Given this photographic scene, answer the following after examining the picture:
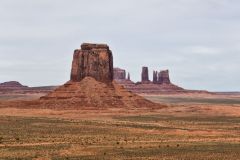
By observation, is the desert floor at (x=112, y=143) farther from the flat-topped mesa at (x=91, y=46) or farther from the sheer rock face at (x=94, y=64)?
the flat-topped mesa at (x=91, y=46)

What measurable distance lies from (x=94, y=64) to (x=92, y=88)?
7.42 m

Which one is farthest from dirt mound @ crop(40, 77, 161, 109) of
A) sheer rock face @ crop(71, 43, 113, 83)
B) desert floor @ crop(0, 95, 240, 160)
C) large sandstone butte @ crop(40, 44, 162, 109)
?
desert floor @ crop(0, 95, 240, 160)

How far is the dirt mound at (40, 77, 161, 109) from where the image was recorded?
4168 inches

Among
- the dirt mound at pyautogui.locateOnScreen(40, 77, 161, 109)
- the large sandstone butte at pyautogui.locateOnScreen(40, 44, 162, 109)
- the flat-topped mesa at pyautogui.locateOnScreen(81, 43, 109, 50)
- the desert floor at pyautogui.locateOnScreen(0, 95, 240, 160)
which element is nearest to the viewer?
the desert floor at pyautogui.locateOnScreen(0, 95, 240, 160)

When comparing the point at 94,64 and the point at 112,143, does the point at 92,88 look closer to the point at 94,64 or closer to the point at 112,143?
the point at 94,64

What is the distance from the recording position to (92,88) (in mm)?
109000

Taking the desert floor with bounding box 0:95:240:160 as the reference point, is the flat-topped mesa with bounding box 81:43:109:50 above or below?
above

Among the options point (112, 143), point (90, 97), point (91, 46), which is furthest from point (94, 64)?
point (112, 143)

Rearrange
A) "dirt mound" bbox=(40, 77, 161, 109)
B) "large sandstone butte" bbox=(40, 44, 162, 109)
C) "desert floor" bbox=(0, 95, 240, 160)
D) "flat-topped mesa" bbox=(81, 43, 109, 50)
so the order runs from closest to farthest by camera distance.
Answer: "desert floor" bbox=(0, 95, 240, 160) < "dirt mound" bbox=(40, 77, 161, 109) < "large sandstone butte" bbox=(40, 44, 162, 109) < "flat-topped mesa" bbox=(81, 43, 109, 50)

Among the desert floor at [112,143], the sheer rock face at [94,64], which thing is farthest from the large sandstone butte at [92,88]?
the desert floor at [112,143]

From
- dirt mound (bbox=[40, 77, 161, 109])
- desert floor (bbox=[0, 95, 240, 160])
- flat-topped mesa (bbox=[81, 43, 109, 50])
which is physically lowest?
desert floor (bbox=[0, 95, 240, 160])

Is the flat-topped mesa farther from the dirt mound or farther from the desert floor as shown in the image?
the desert floor

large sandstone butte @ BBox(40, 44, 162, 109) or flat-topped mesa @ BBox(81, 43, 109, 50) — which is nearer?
large sandstone butte @ BBox(40, 44, 162, 109)

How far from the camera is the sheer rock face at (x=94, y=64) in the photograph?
114062mm
